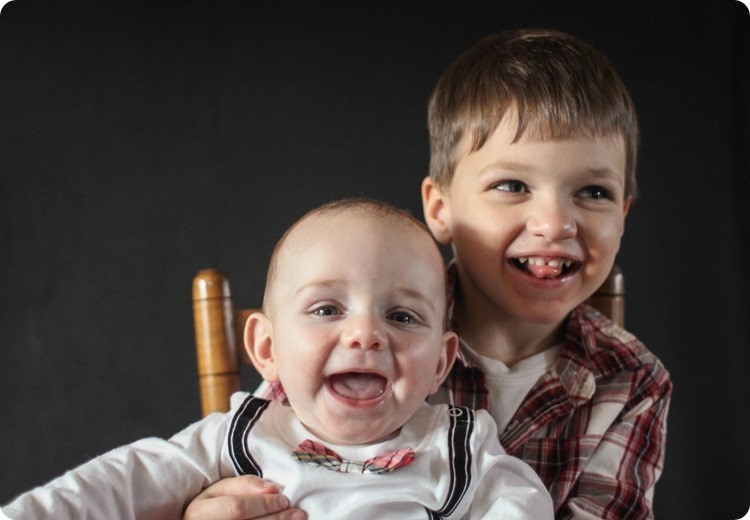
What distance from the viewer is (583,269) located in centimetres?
120

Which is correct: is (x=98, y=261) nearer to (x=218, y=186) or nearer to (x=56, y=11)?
(x=218, y=186)

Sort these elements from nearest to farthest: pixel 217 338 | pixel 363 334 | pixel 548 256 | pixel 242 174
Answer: pixel 363 334 < pixel 548 256 < pixel 217 338 < pixel 242 174

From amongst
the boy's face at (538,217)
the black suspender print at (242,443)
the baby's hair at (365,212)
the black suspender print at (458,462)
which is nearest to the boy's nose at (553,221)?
the boy's face at (538,217)

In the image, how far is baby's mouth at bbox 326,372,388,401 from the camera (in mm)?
940

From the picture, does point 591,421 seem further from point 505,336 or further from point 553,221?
point 553,221

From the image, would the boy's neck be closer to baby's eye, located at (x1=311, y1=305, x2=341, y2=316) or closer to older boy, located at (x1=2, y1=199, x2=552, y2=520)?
older boy, located at (x1=2, y1=199, x2=552, y2=520)

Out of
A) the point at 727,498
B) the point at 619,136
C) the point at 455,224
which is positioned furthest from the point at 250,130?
the point at 727,498

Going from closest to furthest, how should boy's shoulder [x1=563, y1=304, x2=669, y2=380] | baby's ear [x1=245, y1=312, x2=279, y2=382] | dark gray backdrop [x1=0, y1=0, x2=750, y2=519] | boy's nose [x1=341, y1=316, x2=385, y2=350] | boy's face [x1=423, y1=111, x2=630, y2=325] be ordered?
boy's nose [x1=341, y1=316, x2=385, y2=350]
baby's ear [x1=245, y1=312, x2=279, y2=382]
boy's face [x1=423, y1=111, x2=630, y2=325]
boy's shoulder [x1=563, y1=304, x2=669, y2=380]
dark gray backdrop [x1=0, y1=0, x2=750, y2=519]

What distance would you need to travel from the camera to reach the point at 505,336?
51.1 inches

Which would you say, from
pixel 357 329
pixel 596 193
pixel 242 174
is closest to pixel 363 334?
pixel 357 329

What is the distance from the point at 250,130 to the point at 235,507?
120 cm

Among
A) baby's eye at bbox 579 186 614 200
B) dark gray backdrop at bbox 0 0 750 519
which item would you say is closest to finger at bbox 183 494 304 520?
baby's eye at bbox 579 186 614 200

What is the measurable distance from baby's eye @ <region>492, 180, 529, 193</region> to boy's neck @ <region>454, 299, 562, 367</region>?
0.70ft

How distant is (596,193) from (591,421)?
328 millimetres
